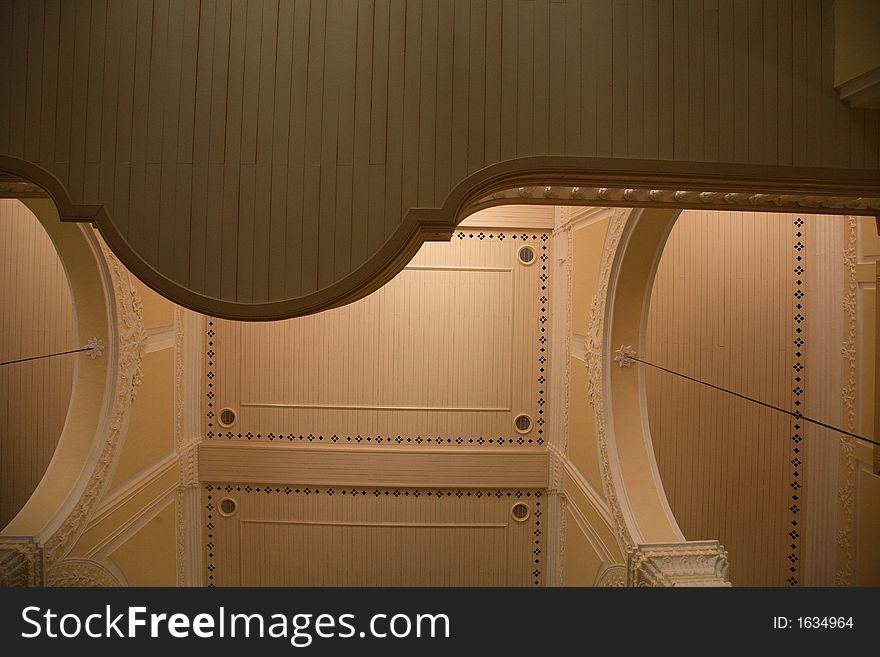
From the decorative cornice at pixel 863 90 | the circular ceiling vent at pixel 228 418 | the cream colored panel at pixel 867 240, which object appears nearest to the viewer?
the decorative cornice at pixel 863 90

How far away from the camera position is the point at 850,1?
6.71 ft

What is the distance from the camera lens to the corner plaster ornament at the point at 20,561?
3357 millimetres

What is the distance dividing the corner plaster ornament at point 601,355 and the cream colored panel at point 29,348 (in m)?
4.67

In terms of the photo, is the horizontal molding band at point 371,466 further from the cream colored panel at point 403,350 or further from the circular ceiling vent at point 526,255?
the circular ceiling vent at point 526,255

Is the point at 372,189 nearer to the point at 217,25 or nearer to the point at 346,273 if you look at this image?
the point at 346,273

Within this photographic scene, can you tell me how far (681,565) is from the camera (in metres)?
3.40

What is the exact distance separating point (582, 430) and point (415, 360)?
202cm

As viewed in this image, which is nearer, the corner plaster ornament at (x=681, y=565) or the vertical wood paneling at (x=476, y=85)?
the vertical wood paneling at (x=476, y=85)

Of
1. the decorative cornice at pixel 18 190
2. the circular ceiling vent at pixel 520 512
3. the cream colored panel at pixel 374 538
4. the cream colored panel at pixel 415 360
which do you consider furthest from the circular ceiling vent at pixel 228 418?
the decorative cornice at pixel 18 190

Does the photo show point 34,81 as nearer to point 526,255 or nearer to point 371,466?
point 526,255

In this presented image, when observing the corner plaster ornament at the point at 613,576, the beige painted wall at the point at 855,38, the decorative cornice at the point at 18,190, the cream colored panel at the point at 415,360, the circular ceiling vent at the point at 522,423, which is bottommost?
the corner plaster ornament at the point at 613,576

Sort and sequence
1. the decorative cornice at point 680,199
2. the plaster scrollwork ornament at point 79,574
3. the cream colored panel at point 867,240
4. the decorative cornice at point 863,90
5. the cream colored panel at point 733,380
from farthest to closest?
the cream colored panel at point 733,380
the cream colored panel at point 867,240
the plaster scrollwork ornament at point 79,574
the decorative cornice at point 680,199
the decorative cornice at point 863,90

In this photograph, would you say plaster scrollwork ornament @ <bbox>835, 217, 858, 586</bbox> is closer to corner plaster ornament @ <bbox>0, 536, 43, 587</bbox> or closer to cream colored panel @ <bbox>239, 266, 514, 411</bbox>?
cream colored panel @ <bbox>239, 266, 514, 411</bbox>

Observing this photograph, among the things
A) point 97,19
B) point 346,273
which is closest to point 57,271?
point 97,19
